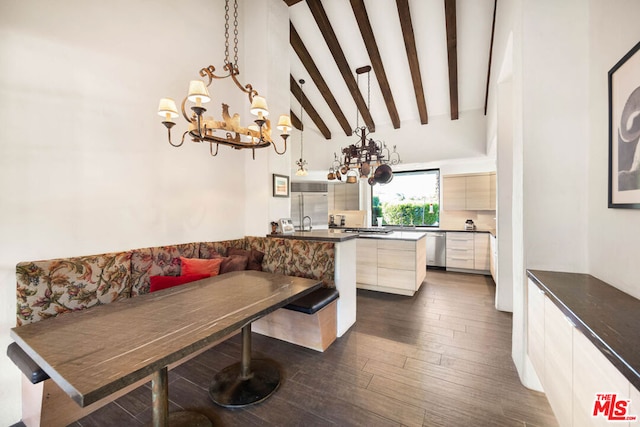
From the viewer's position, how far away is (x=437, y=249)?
18.0 ft

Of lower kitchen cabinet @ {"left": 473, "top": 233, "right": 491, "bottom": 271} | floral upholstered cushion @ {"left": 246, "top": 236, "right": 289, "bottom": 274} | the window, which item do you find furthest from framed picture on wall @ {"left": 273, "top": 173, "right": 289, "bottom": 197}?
lower kitchen cabinet @ {"left": 473, "top": 233, "right": 491, "bottom": 271}

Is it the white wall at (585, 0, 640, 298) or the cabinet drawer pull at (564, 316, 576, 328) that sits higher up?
the white wall at (585, 0, 640, 298)

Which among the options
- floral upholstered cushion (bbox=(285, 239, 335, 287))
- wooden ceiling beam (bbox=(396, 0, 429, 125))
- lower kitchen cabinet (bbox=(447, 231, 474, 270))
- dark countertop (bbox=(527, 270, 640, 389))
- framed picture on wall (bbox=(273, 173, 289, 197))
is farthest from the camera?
lower kitchen cabinet (bbox=(447, 231, 474, 270))

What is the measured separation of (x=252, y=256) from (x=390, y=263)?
6.94 feet

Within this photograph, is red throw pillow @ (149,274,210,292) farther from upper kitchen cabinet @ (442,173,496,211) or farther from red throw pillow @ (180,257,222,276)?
upper kitchen cabinet @ (442,173,496,211)

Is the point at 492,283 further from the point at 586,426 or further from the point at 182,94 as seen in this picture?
the point at 182,94

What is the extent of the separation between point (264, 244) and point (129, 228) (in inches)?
51.7

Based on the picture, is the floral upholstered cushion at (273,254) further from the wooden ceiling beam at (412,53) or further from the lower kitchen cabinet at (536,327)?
the wooden ceiling beam at (412,53)

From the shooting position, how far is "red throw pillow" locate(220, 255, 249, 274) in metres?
2.59

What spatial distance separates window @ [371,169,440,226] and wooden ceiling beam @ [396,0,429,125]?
141 centimetres

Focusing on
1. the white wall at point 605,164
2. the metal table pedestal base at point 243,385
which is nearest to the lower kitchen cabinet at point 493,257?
the white wall at point 605,164

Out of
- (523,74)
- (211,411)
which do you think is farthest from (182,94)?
(523,74)

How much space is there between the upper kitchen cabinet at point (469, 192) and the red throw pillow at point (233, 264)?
187 inches

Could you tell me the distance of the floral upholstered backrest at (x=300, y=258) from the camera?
254 cm
